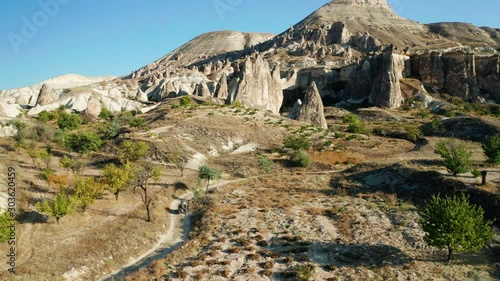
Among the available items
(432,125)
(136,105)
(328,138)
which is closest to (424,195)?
(328,138)

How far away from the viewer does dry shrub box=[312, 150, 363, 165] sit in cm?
5314

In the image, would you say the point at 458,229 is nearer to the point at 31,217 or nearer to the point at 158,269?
the point at 158,269

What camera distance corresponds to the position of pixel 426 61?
11450cm

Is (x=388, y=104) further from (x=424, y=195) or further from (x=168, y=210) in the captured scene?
(x=168, y=210)

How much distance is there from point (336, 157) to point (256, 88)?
3981cm

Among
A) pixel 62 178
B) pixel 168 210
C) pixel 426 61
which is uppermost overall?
pixel 426 61

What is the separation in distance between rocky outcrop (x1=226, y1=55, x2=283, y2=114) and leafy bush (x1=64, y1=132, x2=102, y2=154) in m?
39.1

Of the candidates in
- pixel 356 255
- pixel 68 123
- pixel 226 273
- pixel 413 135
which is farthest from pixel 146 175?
pixel 413 135

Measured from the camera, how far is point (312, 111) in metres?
76.4

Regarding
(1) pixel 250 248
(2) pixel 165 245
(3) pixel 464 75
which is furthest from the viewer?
(3) pixel 464 75

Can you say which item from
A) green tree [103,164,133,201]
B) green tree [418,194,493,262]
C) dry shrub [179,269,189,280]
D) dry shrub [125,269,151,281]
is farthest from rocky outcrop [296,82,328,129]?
dry shrub [125,269,151,281]

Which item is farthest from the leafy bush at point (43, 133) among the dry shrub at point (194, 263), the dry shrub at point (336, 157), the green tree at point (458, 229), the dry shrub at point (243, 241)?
the green tree at point (458, 229)

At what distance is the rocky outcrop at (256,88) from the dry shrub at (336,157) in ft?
106

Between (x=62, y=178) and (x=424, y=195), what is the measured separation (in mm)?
35893
